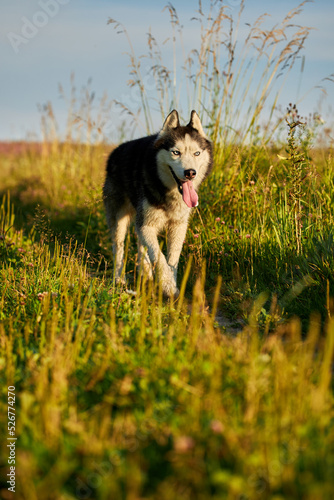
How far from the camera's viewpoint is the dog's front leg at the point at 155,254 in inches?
155

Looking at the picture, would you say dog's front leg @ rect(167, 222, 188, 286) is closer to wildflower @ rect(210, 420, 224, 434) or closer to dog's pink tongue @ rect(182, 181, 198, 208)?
dog's pink tongue @ rect(182, 181, 198, 208)

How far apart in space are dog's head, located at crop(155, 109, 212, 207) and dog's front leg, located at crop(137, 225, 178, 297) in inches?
18.7

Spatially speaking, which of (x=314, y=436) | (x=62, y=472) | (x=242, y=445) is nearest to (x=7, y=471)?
(x=62, y=472)

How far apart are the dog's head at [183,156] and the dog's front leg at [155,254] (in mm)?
475

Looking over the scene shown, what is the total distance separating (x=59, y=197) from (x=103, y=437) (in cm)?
621

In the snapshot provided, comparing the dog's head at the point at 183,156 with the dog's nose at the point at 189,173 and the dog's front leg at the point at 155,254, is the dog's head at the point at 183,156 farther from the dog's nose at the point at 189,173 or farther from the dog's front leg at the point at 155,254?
the dog's front leg at the point at 155,254

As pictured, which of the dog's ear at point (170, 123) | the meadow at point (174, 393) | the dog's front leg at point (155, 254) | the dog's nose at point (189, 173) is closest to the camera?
the meadow at point (174, 393)

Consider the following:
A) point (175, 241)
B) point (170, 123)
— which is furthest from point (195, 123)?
point (175, 241)

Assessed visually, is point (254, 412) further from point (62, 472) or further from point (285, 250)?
point (285, 250)

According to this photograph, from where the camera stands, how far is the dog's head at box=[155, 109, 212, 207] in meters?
3.93

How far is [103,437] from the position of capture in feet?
5.53

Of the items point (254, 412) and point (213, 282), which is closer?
point (254, 412)

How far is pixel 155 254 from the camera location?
418cm

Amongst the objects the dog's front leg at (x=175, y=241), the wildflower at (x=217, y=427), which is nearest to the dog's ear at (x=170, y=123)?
the dog's front leg at (x=175, y=241)
